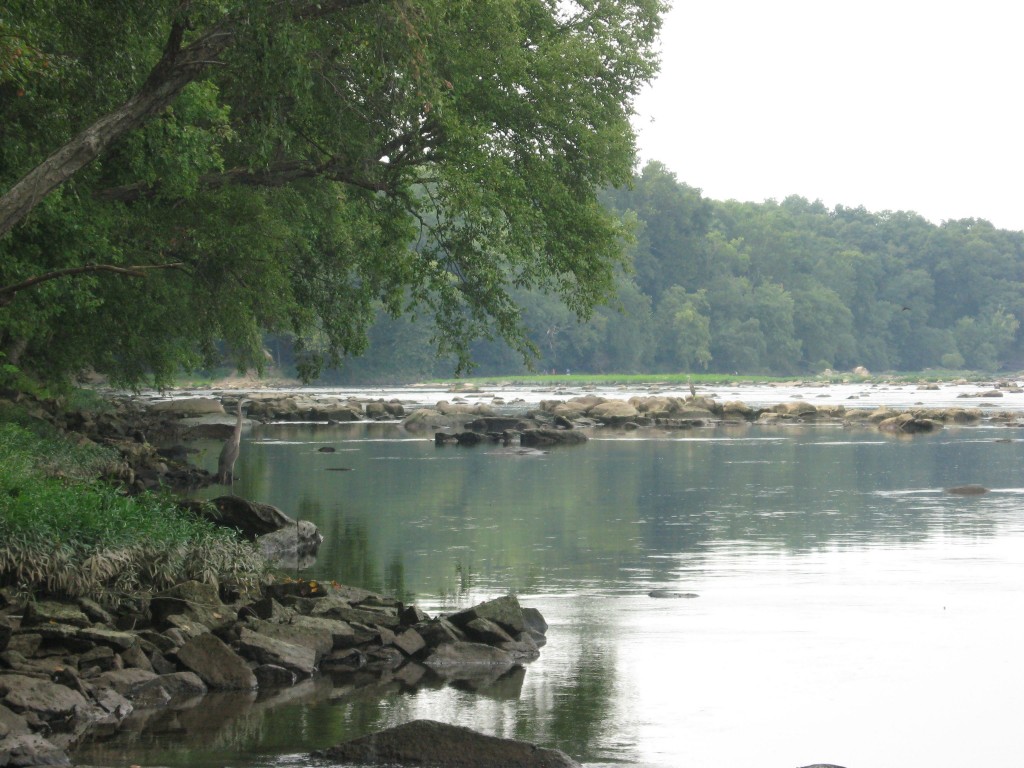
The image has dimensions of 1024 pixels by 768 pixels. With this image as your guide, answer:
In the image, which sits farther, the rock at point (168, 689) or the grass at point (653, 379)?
the grass at point (653, 379)

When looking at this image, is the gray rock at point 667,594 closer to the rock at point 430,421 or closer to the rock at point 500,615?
the rock at point 500,615

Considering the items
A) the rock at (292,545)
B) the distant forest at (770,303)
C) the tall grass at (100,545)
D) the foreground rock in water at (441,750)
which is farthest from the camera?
the distant forest at (770,303)

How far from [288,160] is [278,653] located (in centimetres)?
1016

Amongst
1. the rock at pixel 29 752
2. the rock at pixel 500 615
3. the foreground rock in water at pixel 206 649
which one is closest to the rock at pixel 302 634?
the foreground rock in water at pixel 206 649

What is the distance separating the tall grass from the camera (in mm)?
11250

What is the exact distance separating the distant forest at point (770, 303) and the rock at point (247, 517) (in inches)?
3147

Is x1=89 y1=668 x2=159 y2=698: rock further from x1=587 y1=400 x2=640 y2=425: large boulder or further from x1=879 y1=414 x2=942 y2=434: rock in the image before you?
x1=587 y1=400 x2=640 y2=425: large boulder

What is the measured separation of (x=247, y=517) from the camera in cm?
1727

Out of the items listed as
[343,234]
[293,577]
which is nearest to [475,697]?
[293,577]

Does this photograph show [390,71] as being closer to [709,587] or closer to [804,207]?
[709,587]

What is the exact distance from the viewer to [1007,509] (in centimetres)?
2258

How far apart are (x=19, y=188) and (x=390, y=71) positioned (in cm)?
341

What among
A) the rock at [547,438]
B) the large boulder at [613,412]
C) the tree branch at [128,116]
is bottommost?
the rock at [547,438]

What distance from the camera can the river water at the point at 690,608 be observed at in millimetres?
9117
